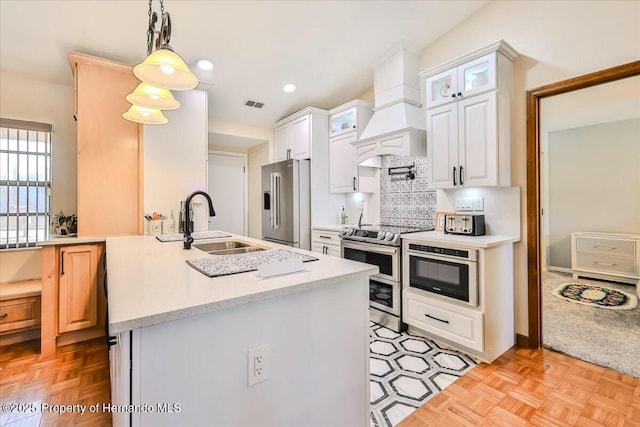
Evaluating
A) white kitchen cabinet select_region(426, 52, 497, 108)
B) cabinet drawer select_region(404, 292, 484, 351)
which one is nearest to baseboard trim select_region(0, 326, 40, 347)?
cabinet drawer select_region(404, 292, 484, 351)

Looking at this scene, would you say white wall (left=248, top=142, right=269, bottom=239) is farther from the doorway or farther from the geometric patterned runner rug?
the geometric patterned runner rug

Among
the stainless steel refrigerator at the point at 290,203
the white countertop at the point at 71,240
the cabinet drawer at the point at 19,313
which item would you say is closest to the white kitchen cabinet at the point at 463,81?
the stainless steel refrigerator at the point at 290,203

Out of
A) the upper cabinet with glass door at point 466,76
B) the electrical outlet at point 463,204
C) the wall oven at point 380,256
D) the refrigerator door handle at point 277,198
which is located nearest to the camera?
the upper cabinet with glass door at point 466,76

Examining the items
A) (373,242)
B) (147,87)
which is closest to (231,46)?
(147,87)

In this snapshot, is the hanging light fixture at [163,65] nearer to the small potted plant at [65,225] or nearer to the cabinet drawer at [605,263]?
the small potted plant at [65,225]

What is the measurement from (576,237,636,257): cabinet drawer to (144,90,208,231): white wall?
534cm

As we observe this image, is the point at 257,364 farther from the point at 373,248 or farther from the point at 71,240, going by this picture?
the point at 71,240

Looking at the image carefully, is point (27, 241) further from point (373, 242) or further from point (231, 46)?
point (373, 242)

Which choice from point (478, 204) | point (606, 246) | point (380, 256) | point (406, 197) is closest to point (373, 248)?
point (380, 256)

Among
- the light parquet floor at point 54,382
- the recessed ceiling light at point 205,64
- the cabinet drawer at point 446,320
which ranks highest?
the recessed ceiling light at point 205,64

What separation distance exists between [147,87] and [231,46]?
4.77ft

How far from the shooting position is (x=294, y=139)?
4340 millimetres

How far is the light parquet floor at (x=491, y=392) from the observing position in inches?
66.6

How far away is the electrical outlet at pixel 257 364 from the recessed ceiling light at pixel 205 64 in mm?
3114
